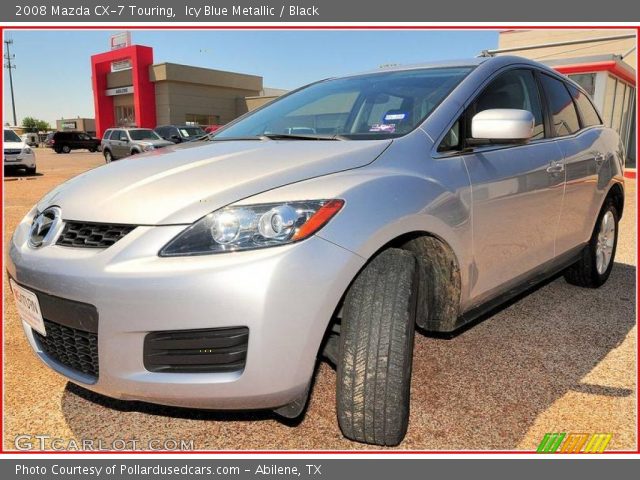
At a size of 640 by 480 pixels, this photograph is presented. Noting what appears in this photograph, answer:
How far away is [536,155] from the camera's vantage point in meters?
3.05

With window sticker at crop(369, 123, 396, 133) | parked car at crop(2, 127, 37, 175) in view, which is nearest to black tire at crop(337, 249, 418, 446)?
window sticker at crop(369, 123, 396, 133)

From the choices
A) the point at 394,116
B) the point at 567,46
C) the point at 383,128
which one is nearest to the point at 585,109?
the point at 394,116

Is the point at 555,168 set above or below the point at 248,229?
above

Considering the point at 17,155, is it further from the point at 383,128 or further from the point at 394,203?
the point at 394,203

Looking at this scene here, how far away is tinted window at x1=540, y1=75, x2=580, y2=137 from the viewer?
3.46 metres

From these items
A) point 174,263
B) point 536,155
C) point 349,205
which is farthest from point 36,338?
point 536,155

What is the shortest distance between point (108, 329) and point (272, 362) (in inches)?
22.2

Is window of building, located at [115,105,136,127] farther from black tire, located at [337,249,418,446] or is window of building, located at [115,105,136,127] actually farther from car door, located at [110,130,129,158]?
black tire, located at [337,249,418,446]

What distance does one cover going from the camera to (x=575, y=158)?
3492 mm

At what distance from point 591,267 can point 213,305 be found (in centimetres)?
342

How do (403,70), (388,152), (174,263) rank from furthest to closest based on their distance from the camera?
(403,70) → (388,152) → (174,263)

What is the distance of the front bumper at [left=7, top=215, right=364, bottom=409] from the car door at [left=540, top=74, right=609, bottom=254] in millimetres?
2180

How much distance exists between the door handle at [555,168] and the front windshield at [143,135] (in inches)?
857

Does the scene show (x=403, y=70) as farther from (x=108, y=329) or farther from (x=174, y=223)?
(x=108, y=329)
